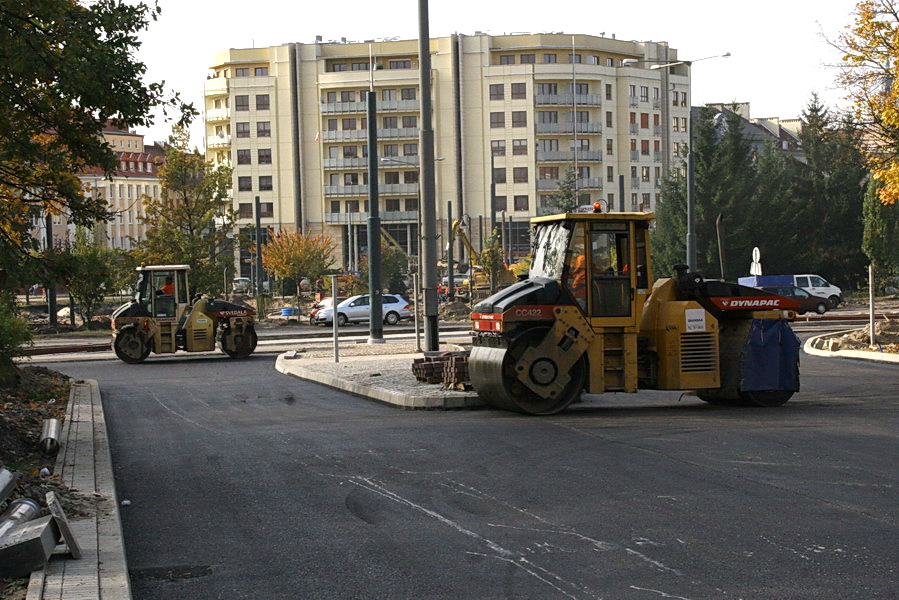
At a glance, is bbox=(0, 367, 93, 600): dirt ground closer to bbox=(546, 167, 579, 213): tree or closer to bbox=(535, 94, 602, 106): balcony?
bbox=(546, 167, 579, 213): tree

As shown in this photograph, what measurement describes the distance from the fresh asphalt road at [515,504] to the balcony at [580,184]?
304 feet

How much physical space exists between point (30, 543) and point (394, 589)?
214 cm

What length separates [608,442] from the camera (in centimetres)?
1366

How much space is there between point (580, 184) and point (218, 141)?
1279 inches

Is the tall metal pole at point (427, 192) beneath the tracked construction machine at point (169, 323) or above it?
above

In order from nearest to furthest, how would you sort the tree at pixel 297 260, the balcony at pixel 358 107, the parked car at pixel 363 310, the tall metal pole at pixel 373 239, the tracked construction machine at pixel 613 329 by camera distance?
the tracked construction machine at pixel 613 329 → the tall metal pole at pixel 373 239 → the parked car at pixel 363 310 → the tree at pixel 297 260 → the balcony at pixel 358 107

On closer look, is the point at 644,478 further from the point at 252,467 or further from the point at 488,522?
the point at 252,467

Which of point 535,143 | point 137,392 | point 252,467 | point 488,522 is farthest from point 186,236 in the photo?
point 535,143

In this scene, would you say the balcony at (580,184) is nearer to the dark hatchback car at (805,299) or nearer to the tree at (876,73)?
the dark hatchback car at (805,299)

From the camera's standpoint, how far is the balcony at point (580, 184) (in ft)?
359

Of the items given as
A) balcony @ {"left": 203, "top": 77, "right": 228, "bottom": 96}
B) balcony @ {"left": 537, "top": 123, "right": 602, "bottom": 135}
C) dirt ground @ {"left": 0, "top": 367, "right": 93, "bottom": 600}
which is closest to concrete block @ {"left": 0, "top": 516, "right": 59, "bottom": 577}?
dirt ground @ {"left": 0, "top": 367, "right": 93, "bottom": 600}

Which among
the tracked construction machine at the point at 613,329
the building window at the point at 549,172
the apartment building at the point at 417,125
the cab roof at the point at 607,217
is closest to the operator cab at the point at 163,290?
the tracked construction machine at the point at 613,329

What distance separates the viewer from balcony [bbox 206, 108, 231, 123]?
4392 inches

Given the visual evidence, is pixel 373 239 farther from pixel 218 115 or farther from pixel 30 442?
pixel 218 115
